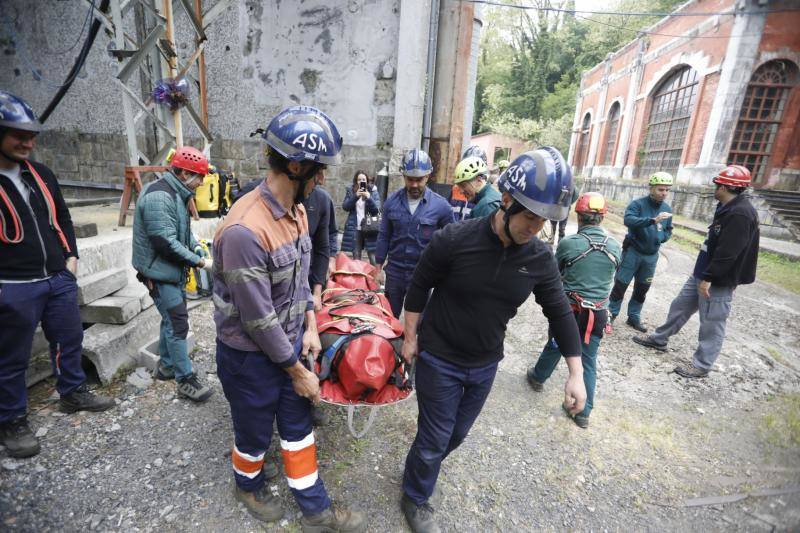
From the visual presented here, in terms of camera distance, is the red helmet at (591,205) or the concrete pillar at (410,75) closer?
the red helmet at (591,205)

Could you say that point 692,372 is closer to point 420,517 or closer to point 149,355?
point 420,517

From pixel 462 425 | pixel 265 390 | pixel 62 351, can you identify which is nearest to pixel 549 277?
pixel 462 425

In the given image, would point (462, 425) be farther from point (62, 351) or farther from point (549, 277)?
point (62, 351)

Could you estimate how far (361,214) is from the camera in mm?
6766

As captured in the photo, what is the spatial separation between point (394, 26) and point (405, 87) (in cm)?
107

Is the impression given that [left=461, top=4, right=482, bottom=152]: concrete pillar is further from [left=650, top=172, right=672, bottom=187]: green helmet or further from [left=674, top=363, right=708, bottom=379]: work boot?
[left=674, top=363, right=708, bottom=379]: work boot

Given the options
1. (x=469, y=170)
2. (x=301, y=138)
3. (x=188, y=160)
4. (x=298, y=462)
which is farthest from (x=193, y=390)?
(x=469, y=170)

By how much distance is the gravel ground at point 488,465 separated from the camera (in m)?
2.36

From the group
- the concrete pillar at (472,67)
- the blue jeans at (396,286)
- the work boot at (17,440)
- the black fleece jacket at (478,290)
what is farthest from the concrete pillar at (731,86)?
the work boot at (17,440)

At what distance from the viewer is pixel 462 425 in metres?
2.31

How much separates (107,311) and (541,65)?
3860cm

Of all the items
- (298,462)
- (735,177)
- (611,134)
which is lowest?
(298,462)

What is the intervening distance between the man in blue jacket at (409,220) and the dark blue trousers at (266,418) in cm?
210

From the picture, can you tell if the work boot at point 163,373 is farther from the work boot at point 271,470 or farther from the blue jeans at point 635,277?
the blue jeans at point 635,277
